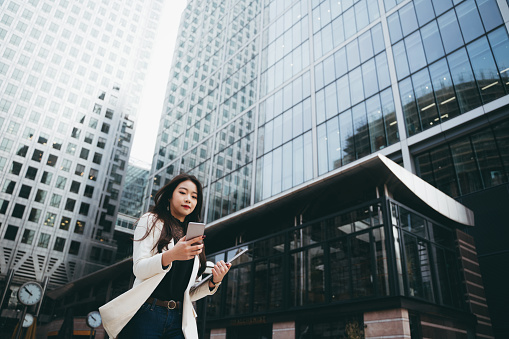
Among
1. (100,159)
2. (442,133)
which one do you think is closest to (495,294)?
(442,133)

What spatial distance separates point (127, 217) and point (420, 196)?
7122 cm

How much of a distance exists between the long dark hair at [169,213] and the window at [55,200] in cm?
6343

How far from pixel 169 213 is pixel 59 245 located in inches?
2436

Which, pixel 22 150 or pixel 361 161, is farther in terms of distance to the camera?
pixel 22 150

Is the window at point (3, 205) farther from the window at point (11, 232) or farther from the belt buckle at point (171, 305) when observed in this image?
the belt buckle at point (171, 305)

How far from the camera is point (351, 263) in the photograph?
1512 cm

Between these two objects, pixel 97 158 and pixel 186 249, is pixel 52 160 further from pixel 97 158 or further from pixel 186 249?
pixel 186 249

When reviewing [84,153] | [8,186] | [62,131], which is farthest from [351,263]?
[62,131]

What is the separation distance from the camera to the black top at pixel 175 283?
2.71m

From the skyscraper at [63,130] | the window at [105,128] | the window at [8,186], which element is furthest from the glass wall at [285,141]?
the window at [105,128]

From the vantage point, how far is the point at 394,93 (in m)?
24.9

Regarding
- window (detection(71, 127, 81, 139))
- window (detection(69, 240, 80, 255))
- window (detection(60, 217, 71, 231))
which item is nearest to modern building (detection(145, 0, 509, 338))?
window (detection(69, 240, 80, 255))

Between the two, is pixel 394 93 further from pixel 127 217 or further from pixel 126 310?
pixel 127 217

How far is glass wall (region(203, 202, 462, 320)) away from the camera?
14.3 metres
